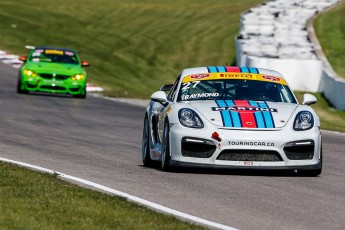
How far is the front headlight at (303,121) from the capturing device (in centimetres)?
1210

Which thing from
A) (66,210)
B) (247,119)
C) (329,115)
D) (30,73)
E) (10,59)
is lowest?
(10,59)

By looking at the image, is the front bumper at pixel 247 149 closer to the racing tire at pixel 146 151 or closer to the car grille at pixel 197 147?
the car grille at pixel 197 147

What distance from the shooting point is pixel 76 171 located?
11.9 meters

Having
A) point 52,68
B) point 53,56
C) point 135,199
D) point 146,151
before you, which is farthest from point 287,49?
point 135,199

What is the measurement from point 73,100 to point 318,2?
20.8m

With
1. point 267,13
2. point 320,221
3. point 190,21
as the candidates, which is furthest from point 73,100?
point 190,21

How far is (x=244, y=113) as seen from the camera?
1210 centimetres

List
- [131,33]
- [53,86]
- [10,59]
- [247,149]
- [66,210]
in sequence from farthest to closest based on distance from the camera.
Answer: [131,33], [10,59], [53,86], [247,149], [66,210]

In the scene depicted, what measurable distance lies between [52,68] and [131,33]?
2320cm

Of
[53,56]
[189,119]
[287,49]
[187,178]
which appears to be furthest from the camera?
[287,49]

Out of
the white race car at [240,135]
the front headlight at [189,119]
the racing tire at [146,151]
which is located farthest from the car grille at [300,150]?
the racing tire at [146,151]

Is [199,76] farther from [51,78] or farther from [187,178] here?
[51,78]

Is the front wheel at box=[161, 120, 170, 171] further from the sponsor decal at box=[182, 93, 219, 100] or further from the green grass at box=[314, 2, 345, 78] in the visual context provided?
the green grass at box=[314, 2, 345, 78]

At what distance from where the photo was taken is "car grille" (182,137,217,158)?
1194 centimetres
